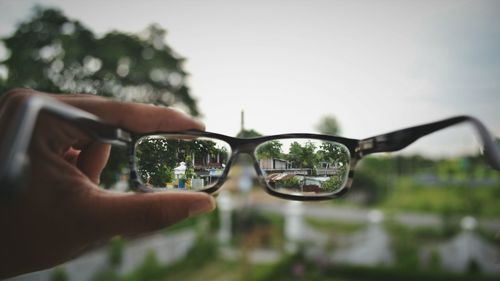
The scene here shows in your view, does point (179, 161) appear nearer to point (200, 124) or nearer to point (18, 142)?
point (200, 124)

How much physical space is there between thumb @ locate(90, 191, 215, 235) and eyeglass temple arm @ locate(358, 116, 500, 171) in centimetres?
29

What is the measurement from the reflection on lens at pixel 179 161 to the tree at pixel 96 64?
0.40 m

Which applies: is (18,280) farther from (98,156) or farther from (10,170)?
(10,170)

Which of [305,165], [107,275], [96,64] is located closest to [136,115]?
[305,165]

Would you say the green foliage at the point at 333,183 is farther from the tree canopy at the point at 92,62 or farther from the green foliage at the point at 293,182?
the tree canopy at the point at 92,62

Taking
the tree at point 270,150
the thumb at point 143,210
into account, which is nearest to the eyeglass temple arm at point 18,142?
the thumb at point 143,210

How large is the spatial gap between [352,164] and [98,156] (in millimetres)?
471

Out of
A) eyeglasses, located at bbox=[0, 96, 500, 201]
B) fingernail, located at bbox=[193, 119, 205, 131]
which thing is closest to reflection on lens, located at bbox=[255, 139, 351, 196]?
eyeglasses, located at bbox=[0, 96, 500, 201]

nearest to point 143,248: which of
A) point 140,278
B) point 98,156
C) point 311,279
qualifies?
point 140,278

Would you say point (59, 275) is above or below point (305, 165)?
below

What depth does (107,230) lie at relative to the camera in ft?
1.58

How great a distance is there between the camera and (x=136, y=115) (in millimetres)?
587

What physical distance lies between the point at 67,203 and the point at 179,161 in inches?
9.0

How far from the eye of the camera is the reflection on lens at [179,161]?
0.61 metres
